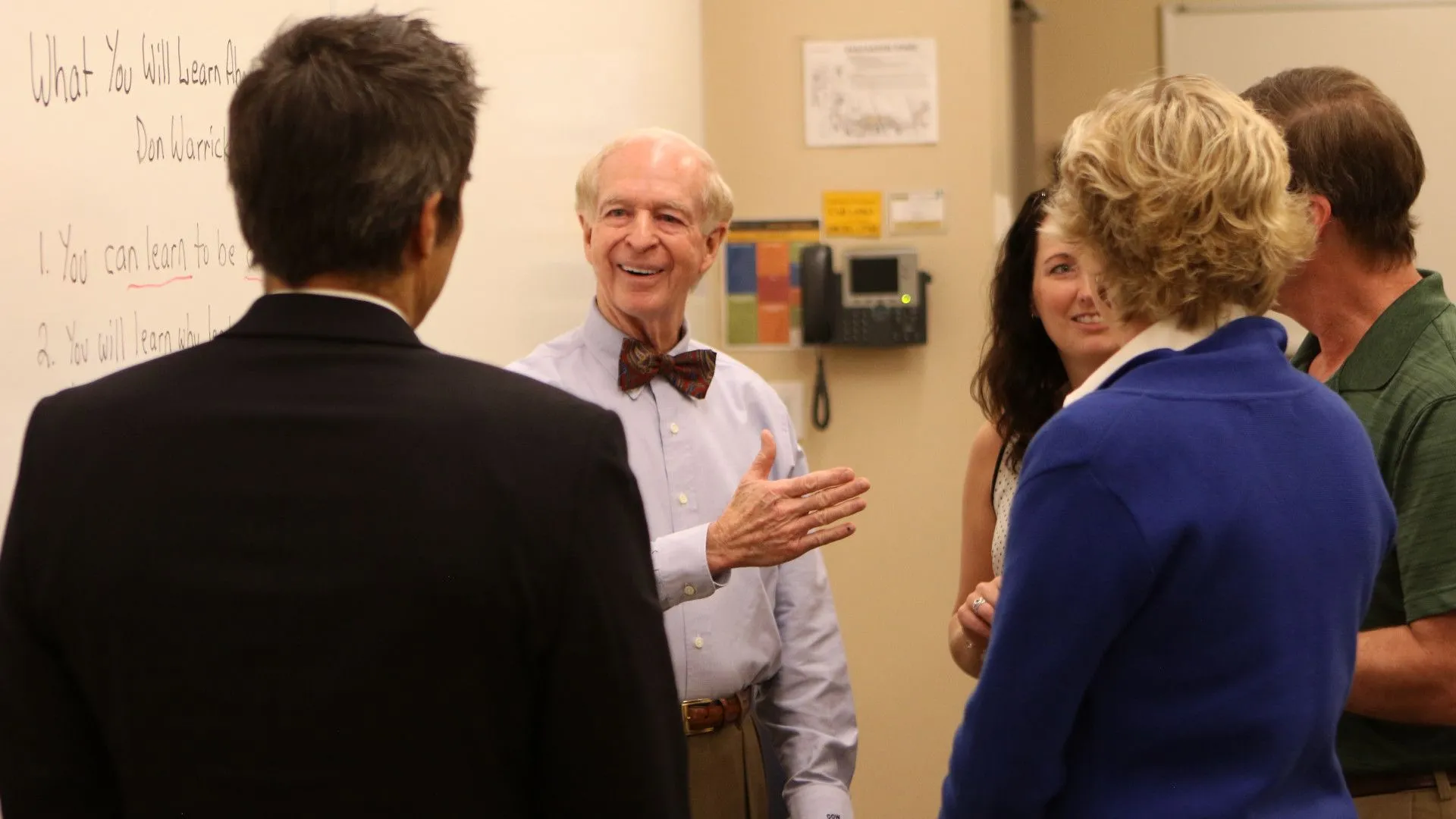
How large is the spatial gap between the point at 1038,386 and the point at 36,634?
1.58 meters

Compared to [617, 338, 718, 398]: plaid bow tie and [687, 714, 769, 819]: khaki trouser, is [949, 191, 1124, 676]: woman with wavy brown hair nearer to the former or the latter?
[687, 714, 769, 819]: khaki trouser

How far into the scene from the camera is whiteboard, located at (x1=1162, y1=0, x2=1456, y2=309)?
459 cm

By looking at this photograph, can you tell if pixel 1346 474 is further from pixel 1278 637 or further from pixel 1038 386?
pixel 1038 386

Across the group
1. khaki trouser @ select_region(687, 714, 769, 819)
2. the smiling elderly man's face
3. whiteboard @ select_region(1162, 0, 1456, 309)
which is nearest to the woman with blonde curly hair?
khaki trouser @ select_region(687, 714, 769, 819)

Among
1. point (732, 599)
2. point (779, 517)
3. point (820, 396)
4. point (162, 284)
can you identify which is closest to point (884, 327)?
point (820, 396)

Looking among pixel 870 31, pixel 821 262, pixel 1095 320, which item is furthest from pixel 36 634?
pixel 870 31

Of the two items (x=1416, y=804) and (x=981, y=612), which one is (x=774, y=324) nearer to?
(x=981, y=612)

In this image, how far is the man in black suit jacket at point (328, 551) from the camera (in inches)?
35.8

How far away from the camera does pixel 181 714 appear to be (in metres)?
0.92

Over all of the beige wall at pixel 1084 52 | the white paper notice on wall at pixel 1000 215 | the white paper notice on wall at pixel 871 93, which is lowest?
the white paper notice on wall at pixel 1000 215

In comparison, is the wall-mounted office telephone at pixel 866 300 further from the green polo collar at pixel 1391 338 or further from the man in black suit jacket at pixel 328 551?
the man in black suit jacket at pixel 328 551

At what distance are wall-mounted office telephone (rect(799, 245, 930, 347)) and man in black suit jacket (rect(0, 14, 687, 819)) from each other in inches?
103

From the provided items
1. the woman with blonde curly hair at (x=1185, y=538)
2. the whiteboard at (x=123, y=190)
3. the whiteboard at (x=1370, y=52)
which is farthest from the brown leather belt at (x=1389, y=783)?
the whiteboard at (x=1370, y=52)

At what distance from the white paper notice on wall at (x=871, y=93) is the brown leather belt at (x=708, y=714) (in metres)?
2.04
